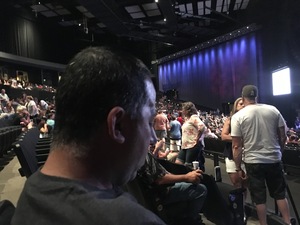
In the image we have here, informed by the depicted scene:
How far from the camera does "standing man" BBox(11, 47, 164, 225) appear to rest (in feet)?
1.60

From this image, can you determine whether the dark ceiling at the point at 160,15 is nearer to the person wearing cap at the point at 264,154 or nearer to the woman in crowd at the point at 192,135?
the woman in crowd at the point at 192,135

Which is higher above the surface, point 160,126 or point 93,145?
point 93,145

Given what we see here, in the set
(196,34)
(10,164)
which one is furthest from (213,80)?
(10,164)

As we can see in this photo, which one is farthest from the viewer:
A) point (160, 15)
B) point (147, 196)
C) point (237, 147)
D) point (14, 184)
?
point (160, 15)

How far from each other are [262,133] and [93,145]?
2.54 m

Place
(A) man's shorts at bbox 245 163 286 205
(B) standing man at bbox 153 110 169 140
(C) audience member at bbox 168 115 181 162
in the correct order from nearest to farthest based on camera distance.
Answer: (A) man's shorts at bbox 245 163 286 205 < (C) audience member at bbox 168 115 181 162 < (B) standing man at bbox 153 110 169 140

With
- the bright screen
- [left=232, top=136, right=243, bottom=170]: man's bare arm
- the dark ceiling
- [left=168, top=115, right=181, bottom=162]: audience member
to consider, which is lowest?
[left=168, top=115, right=181, bottom=162]: audience member

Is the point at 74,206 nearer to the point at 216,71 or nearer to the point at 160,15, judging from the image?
the point at 160,15

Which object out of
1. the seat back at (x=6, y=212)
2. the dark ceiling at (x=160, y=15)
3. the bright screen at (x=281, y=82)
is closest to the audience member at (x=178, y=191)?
the seat back at (x=6, y=212)

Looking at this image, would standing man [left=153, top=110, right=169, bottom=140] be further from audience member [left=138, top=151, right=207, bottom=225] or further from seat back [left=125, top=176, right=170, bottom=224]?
seat back [left=125, top=176, right=170, bottom=224]

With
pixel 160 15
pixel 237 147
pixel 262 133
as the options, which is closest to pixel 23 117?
pixel 237 147

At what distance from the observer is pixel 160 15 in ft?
56.1

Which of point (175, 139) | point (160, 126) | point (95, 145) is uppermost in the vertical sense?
point (95, 145)

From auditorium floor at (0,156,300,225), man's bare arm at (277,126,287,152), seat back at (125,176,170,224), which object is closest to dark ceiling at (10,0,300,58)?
auditorium floor at (0,156,300,225)
